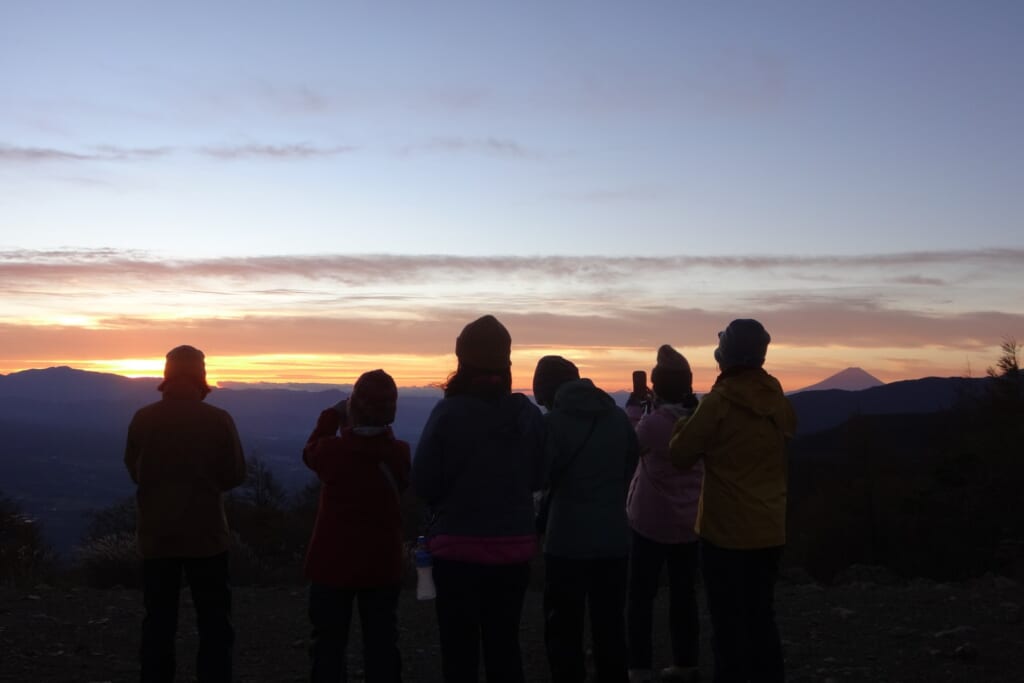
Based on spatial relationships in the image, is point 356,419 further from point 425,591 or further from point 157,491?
point 157,491

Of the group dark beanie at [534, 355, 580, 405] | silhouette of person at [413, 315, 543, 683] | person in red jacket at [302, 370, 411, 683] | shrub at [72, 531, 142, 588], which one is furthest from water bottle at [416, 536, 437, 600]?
shrub at [72, 531, 142, 588]

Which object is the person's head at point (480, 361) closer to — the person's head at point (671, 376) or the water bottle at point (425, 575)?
the water bottle at point (425, 575)

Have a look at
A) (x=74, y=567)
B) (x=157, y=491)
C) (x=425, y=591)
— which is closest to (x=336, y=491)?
(x=425, y=591)

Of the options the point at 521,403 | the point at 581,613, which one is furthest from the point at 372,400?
the point at 581,613

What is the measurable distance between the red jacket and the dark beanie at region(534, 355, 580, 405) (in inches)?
39.4

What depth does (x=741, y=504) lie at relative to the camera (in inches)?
199

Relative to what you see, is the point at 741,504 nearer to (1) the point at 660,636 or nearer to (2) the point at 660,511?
(2) the point at 660,511

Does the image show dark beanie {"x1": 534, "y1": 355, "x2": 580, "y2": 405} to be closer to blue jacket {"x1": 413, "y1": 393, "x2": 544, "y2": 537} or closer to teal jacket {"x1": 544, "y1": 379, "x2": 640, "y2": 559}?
teal jacket {"x1": 544, "y1": 379, "x2": 640, "y2": 559}

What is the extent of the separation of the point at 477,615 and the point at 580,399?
1.29m

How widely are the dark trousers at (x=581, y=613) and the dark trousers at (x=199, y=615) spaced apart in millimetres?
1842

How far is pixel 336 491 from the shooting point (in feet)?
16.0

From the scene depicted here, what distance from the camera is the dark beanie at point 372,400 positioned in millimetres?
4867

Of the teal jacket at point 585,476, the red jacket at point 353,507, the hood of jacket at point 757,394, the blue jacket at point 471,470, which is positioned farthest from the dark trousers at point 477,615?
the hood of jacket at point 757,394

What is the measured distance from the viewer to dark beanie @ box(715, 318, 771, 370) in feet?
16.9
